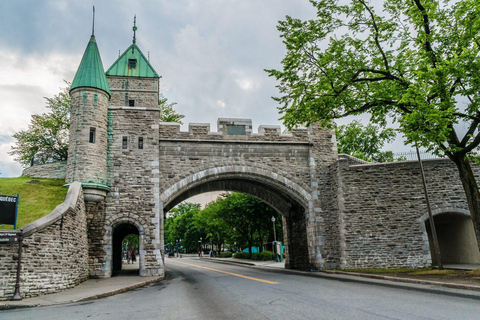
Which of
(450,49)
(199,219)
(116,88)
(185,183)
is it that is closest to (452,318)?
(450,49)

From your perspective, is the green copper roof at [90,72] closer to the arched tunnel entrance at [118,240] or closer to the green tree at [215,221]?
the arched tunnel entrance at [118,240]

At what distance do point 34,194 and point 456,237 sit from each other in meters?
20.4

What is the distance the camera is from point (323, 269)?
57.2 feet

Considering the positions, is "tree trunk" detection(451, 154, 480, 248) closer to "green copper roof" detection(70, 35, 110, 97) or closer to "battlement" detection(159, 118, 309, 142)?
"battlement" detection(159, 118, 309, 142)

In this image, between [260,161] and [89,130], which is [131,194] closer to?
[89,130]

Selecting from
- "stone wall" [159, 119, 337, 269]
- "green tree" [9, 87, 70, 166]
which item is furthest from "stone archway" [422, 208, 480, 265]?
"green tree" [9, 87, 70, 166]

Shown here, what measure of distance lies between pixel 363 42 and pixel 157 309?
11.8 meters

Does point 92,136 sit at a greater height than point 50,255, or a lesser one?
greater

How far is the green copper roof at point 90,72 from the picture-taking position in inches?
653

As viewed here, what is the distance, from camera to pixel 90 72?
16891mm

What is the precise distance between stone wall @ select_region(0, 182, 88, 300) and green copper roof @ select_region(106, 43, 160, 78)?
52.4 ft

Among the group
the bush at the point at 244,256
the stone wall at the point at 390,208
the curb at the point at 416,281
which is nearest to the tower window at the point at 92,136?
the stone wall at the point at 390,208

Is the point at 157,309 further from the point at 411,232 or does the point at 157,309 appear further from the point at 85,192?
the point at 411,232

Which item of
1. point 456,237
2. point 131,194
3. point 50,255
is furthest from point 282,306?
point 456,237
